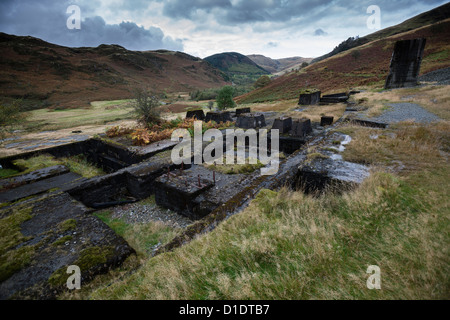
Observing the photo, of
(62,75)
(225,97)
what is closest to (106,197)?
(225,97)

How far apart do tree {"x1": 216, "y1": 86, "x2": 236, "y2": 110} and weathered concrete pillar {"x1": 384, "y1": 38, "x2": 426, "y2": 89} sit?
16030 millimetres

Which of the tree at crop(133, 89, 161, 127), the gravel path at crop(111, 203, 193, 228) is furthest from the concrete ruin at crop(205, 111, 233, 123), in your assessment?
the gravel path at crop(111, 203, 193, 228)

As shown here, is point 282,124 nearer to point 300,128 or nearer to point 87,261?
point 300,128

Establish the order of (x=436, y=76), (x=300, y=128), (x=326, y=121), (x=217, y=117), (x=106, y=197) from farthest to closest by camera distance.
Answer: (x=436, y=76)
(x=217, y=117)
(x=326, y=121)
(x=300, y=128)
(x=106, y=197)

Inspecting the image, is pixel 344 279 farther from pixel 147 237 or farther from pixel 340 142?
pixel 340 142

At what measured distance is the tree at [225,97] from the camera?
2352cm

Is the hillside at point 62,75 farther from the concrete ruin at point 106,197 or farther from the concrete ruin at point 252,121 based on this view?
the concrete ruin at point 106,197

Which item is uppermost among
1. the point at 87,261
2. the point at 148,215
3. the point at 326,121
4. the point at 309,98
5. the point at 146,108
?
the point at 309,98

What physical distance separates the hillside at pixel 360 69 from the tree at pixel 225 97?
918 cm

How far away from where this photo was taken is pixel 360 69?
32375 millimetres

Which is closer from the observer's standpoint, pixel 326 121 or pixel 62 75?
pixel 326 121

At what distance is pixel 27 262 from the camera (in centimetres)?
281

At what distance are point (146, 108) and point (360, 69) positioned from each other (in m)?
36.3

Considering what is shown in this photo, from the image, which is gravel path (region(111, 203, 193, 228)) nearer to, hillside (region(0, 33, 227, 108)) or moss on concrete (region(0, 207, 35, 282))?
moss on concrete (region(0, 207, 35, 282))
